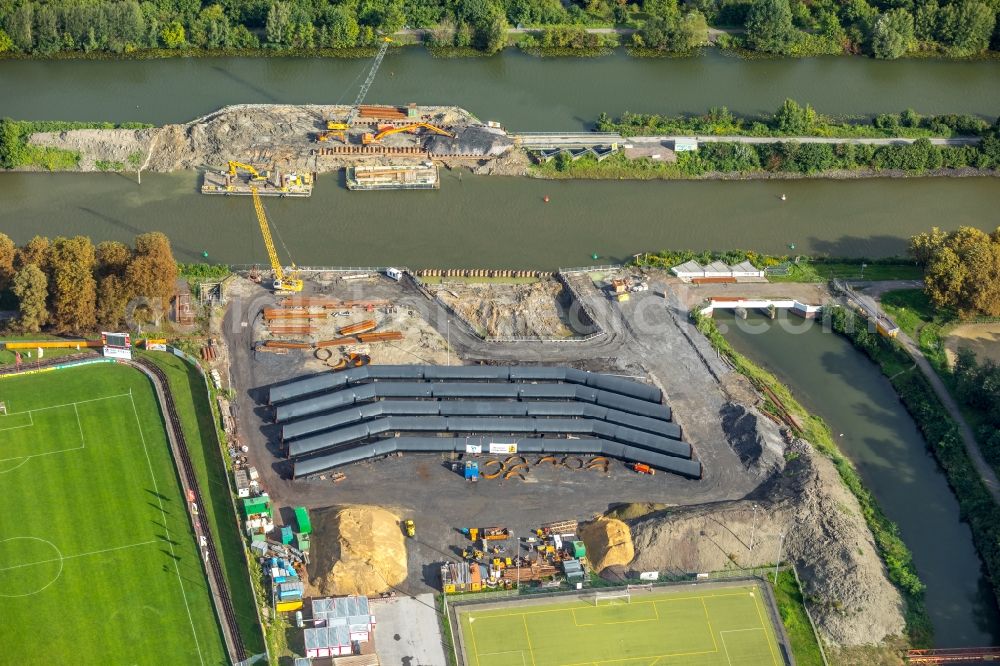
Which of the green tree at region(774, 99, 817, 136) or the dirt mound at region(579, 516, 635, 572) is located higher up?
the green tree at region(774, 99, 817, 136)

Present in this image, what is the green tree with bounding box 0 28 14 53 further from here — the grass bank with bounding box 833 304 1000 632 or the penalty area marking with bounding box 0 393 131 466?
the grass bank with bounding box 833 304 1000 632

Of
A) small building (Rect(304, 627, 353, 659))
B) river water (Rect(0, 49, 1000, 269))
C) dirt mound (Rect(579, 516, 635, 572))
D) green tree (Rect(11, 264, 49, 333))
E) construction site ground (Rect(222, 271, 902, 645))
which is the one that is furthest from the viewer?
river water (Rect(0, 49, 1000, 269))

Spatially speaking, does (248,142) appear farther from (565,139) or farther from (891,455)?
(891,455)

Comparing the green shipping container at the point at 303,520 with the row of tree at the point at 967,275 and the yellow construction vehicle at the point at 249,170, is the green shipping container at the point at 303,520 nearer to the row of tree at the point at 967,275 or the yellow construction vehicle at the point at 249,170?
the yellow construction vehicle at the point at 249,170

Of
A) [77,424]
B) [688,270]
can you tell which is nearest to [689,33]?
[688,270]

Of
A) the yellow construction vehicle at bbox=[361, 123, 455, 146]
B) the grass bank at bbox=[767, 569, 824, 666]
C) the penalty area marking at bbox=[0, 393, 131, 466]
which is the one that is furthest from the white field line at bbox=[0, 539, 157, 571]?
the yellow construction vehicle at bbox=[361, 123, 455, 146]

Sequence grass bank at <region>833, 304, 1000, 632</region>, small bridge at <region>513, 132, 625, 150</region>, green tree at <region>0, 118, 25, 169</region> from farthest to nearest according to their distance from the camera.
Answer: small bridge at <region>513, 132, 625, 150</region> < green tree at <region>0, 118, 25, 169</region> < grass bank at <region>833, 304, 1000, 632</region>

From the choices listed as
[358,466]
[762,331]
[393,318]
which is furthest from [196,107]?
[762,331]
